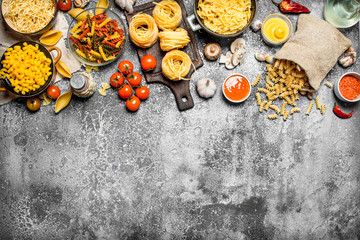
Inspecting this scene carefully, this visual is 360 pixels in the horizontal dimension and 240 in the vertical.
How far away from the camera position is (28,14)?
2727 mm

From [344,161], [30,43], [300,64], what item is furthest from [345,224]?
[30,43]

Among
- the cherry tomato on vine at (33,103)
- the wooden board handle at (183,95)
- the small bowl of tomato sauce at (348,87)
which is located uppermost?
the small bowl of tomato sauce at (348,87)

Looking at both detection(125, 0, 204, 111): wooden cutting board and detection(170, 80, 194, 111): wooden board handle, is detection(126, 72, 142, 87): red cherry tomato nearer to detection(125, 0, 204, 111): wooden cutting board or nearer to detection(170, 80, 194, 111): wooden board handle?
detection(125, 0, 204, 111): wooden cutting board

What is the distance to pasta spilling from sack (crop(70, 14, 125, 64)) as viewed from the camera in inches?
106

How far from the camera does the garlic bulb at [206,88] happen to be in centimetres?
280

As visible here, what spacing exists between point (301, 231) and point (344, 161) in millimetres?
847

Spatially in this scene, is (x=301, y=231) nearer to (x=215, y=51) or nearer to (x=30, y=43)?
(x=215, y=51)

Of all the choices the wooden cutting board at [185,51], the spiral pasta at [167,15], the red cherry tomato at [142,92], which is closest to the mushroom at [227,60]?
the wooden cutting board at [185,51]

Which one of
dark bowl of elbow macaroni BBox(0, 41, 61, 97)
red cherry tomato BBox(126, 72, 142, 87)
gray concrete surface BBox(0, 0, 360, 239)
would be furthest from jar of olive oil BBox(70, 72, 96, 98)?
red cherry tomato BBox(126, 72, 142, 87)

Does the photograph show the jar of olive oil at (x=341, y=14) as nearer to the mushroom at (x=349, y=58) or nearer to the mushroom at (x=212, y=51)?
the mushroom at (x=349, y=58)

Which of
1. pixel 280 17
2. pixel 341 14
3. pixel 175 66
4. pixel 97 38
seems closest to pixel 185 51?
pixel 175 66

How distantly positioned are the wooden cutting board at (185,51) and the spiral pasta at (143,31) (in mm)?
124

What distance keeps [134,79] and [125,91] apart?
0.48 ft

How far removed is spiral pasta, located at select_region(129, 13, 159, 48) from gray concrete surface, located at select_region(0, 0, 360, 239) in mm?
248
